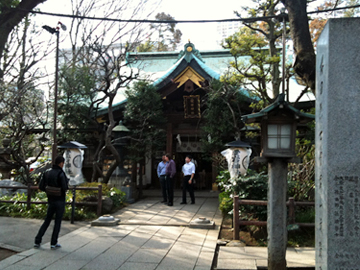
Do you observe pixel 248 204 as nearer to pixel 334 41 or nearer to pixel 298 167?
pixel 298 167

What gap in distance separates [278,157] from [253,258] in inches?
80.7

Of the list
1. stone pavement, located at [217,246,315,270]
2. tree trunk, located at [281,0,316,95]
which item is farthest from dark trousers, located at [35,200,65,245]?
tree trunk, located at [281,0,316,95]

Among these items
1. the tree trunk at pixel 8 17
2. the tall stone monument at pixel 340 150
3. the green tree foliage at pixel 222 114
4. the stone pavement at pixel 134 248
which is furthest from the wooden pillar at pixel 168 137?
the tall stone monument at pixel 340 150

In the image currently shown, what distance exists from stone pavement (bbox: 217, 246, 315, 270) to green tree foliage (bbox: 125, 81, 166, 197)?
7.33 meters

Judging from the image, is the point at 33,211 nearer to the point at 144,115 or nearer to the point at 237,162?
the point at 144,115

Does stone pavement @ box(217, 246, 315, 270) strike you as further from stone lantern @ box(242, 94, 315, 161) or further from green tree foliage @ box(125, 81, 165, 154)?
green tree foliage @ box(125, 81, 165, 154)

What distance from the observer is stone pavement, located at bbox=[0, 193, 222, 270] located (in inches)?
234

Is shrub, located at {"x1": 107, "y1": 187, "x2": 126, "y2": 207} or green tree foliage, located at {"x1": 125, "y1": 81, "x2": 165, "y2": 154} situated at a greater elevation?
green tree foliage, located at {"x1": 125, "y1": 81, "x2": 165, "y2": 154}

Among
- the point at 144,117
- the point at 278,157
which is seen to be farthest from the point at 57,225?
the point at 144,117

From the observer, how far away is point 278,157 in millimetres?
5602

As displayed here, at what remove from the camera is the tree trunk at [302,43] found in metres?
6.59

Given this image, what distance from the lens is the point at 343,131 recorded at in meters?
3.81

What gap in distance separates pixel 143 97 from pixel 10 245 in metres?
8.04

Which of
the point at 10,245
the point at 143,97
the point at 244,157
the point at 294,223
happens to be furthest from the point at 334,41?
the point at 143,97
